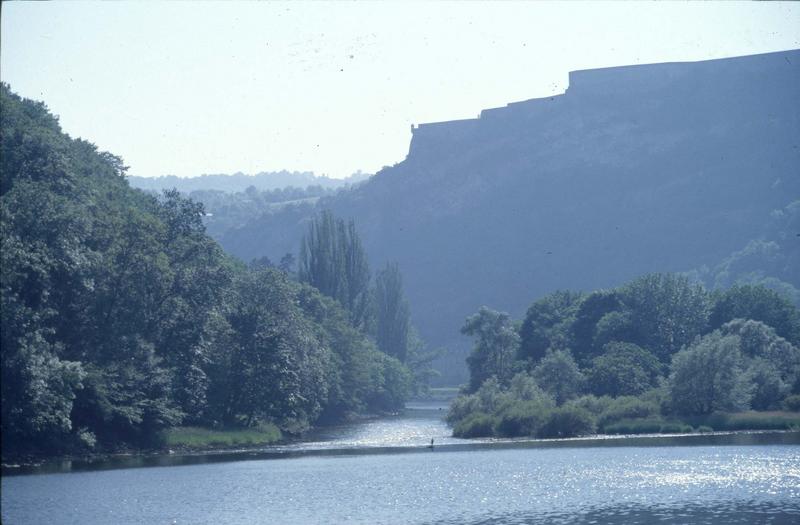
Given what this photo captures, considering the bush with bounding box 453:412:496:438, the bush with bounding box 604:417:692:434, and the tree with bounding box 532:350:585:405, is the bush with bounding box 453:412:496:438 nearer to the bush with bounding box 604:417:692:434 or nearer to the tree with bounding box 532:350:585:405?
the bush with bounding box 604:417:692:434

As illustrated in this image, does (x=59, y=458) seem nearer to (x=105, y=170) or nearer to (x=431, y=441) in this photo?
(x=431, y=441)

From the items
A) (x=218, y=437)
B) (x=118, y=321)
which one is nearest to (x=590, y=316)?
(x=218, y=437)

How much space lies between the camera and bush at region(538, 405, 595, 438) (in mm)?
81062

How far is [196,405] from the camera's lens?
78938 millimetres

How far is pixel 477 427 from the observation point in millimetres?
85625

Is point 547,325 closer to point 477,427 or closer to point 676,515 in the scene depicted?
point 477,427

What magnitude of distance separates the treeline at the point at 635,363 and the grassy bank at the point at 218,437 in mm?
14515

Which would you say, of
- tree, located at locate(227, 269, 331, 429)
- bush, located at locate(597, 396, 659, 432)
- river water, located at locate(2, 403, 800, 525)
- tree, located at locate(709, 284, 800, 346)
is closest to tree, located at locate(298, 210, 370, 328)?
tree, located at locate(709, 284, 800, 346)

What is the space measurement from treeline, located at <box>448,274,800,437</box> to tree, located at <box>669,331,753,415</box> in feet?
0.24

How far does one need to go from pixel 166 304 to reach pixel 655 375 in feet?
139

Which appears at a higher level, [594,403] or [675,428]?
[594,403]

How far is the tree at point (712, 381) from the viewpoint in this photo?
81.9 metres

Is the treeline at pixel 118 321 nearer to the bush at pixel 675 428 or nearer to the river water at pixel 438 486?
the river water at pixel 438 486

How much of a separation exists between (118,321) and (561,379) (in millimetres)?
38875
